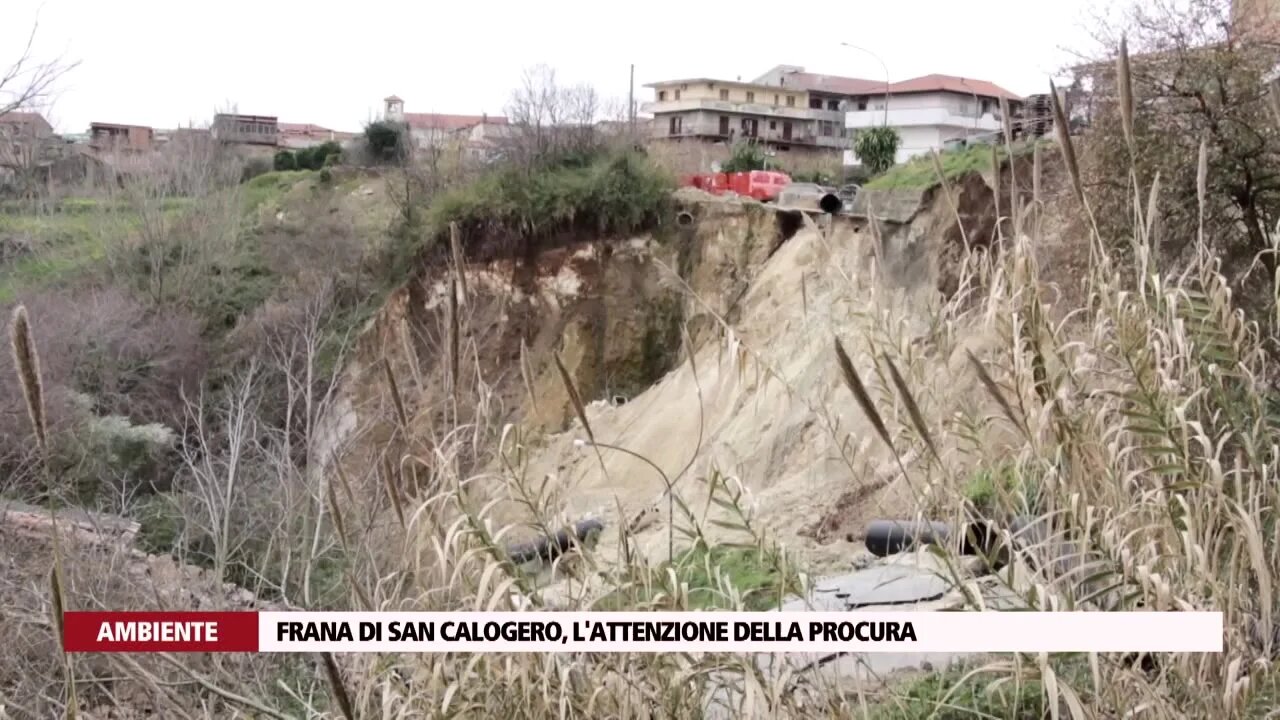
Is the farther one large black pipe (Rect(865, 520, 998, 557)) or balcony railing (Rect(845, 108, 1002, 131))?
balcony railing (Rect(845, 108, 1002, 131))

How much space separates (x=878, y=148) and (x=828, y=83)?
2435 centimetres

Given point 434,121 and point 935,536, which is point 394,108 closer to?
point 434,121

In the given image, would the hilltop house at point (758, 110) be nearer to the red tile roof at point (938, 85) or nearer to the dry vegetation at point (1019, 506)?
the red tile roof at point (938, 85)

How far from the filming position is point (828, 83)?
47062 mm

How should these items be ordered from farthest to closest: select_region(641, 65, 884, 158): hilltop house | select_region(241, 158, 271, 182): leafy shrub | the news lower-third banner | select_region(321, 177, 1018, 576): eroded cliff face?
select_region(641, 65, 884, 158): hilltop house
select_region(241, 158, 271, 182): leafy shrub
select_region(321, 177, 1018, 576): eroded cliff face
the news lower-third banner

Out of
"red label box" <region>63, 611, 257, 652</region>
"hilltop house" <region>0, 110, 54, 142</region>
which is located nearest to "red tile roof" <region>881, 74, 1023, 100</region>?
"hilltop house" <region>0, 110, 54, 142</region>

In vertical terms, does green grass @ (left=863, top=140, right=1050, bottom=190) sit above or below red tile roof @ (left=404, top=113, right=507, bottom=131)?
below

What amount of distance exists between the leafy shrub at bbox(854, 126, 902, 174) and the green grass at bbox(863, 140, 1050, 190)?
9.00m

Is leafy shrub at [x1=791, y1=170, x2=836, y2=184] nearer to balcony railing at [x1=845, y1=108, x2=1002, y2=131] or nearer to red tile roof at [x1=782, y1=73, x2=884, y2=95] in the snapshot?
balcony railing at [x1=845, y1=108, x2=1002, y2=131]

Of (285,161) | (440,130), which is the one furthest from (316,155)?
(440,130)

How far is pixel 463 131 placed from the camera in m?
28.4

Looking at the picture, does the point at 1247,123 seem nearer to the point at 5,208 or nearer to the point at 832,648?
the point at 832,648

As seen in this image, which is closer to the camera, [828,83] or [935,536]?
[935,536]

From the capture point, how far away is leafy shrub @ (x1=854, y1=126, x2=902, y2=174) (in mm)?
23672
